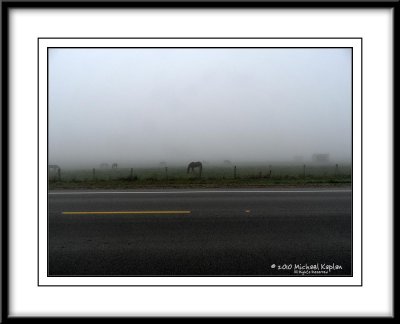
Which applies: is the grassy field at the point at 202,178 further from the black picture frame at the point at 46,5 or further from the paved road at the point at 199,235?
the black picture frame at the point at 46,5

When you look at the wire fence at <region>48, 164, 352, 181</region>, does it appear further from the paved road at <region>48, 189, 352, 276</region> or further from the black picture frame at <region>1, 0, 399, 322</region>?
the black picture frame at <region>1, 0, 399, 322</region>

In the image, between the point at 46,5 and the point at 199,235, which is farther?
the point at 199,235

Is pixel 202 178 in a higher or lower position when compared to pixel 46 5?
lower

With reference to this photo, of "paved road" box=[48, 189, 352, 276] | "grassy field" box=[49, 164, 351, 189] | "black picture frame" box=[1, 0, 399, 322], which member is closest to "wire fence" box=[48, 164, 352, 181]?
"grassy field" box=[49, 164, 351, 189]

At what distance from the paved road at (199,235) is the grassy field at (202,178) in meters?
2.11

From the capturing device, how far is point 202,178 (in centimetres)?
977

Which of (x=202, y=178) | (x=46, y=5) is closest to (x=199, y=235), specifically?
(x=46, y=5)

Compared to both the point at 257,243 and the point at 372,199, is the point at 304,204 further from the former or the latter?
the point at 372,199

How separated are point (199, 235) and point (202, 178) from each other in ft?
18.2

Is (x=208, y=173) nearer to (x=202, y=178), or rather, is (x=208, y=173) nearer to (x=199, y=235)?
(x=202, y=178)

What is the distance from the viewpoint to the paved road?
10.8ft

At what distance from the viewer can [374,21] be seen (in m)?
2.53

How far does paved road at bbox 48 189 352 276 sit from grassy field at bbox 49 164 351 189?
2.11 m

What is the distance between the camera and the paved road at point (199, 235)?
328 centimetres
